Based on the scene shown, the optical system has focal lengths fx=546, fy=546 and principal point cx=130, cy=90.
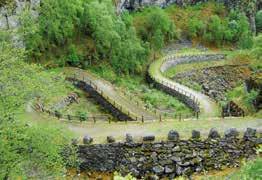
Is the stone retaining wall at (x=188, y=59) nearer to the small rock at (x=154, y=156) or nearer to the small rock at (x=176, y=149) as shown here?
the small rock at (x=176, y=149)

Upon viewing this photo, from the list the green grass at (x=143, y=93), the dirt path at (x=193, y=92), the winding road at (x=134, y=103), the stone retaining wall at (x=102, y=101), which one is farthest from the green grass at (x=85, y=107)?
the dirt path at (x=193, y=92)

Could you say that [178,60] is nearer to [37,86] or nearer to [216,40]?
[216,40]

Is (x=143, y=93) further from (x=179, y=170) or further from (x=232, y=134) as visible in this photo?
(x=179, y=170)

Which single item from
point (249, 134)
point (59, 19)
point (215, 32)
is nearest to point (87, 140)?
point (249, 134)

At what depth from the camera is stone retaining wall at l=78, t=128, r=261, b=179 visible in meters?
31.8

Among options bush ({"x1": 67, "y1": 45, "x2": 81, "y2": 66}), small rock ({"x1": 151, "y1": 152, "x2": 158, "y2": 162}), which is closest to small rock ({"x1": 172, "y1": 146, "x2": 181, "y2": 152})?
small rock ({"x1": 151, "y1": 152, "x2": 158, "y2": 162})

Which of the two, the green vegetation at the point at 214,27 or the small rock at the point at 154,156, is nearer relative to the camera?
the small rock at the point at 154,156

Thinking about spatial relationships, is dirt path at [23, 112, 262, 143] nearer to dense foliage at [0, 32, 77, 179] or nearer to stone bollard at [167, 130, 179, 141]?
stone bollard at [167, 130, 179, 141]

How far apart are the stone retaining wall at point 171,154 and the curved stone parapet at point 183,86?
1649 centimetres

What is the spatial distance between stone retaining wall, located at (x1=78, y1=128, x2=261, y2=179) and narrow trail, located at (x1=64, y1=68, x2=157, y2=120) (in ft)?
40.8

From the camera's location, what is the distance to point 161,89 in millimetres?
62688

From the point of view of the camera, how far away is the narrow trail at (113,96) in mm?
48309

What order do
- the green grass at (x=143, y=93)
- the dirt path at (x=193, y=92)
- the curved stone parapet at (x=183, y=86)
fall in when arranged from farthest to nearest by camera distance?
1. the green grass at (x=143, y=93)
2. the curved stone parapet at (x=183, y=86)
3. the dirt path at (x=193, y=92)

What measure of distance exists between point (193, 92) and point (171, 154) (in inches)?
1120
